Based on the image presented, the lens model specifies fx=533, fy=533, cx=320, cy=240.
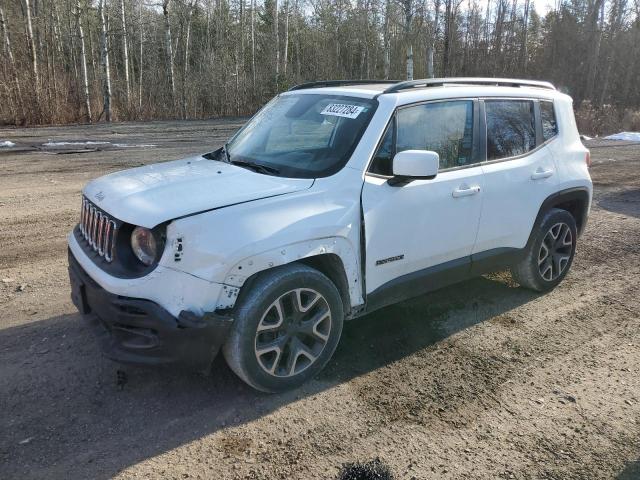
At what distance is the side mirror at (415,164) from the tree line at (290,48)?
76.8 feet

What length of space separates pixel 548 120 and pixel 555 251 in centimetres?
126

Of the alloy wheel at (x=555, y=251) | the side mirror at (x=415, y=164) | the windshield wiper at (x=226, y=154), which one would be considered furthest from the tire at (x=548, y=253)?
the windshield wiper at (x=226, y=154)

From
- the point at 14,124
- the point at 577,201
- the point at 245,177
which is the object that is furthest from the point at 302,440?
the point at 14,124

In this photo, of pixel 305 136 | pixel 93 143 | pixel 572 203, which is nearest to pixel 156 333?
pixel 305 136

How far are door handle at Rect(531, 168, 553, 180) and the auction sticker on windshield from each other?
1.80 metres

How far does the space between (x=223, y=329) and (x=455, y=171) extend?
2221mm

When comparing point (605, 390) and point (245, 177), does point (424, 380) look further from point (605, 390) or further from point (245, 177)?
point (245, 177)

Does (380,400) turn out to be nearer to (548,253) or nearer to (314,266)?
(314,266)

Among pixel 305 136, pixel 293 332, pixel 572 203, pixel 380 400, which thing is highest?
pixel 305 136

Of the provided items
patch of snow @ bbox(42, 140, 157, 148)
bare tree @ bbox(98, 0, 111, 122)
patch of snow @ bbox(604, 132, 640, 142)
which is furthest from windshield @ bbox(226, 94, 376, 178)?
bare tree @ bbox(98, 0, 111, 122)

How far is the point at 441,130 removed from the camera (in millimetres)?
4164

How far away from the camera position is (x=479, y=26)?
42.7 m

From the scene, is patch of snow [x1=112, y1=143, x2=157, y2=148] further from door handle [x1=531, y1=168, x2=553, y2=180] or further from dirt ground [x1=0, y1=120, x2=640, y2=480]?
door handle [x1=531, y1=168, x2=553, y2=180]

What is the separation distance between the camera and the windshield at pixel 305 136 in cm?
378
